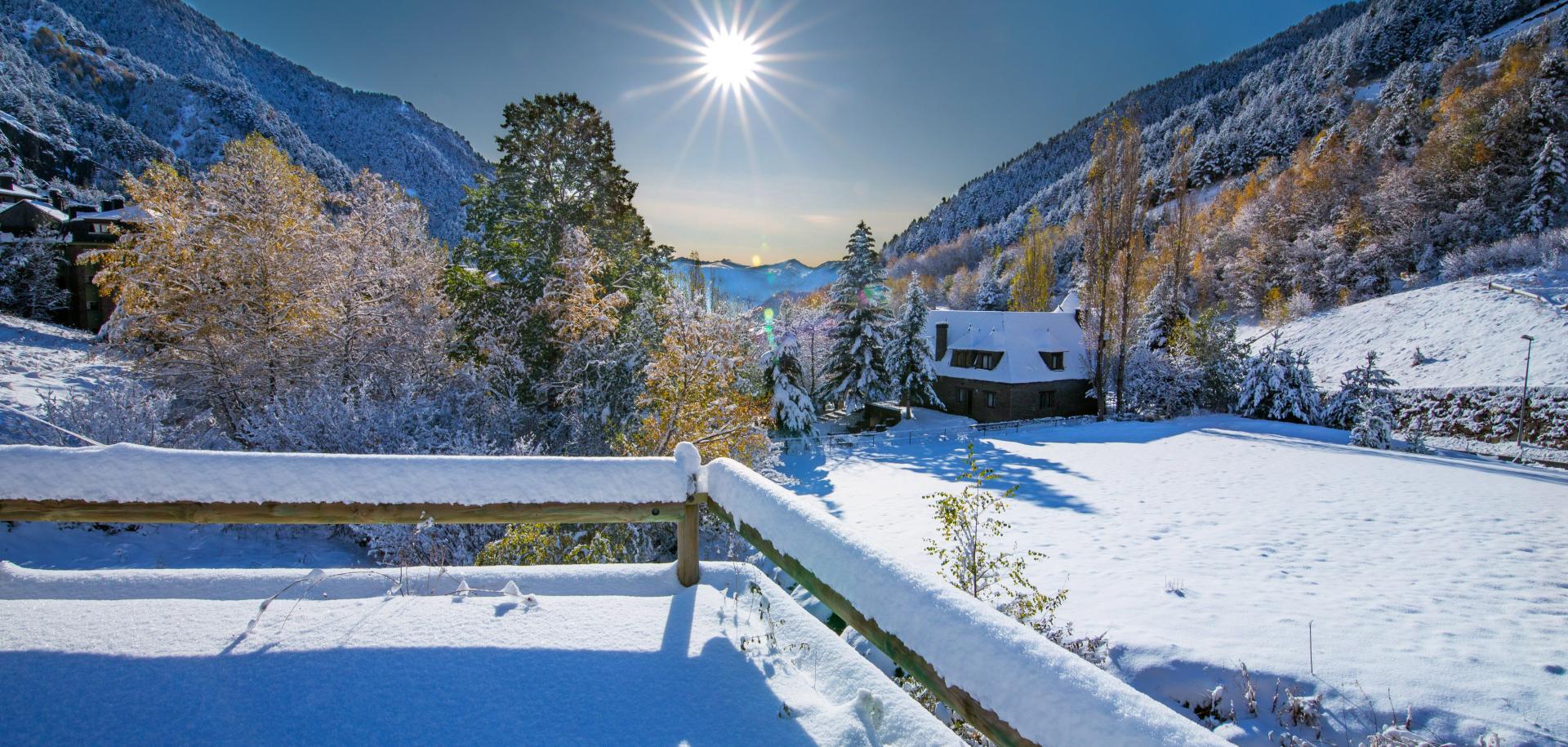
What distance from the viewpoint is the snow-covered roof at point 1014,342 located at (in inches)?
1209

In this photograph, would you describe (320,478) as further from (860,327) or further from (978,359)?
(978,359)

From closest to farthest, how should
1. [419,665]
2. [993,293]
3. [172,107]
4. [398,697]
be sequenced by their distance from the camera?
1. [398,697]
2. [419,665]
3. [993,293]
4. [172,107]

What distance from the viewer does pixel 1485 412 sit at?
21.5 metres

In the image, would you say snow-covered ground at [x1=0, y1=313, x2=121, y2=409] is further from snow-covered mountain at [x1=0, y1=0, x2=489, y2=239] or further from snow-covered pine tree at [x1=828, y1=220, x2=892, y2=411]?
snow-covered mountain at [x1=0, y1=0, x2=489, y2=239]

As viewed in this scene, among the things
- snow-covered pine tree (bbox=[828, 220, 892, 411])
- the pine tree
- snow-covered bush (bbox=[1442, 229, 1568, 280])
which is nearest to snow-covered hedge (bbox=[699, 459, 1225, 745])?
snow-covered pine tree (bbox=[828, 220, 892, 411])

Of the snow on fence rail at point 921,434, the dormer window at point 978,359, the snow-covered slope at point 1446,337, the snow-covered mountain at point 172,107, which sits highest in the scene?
the snow-covered mountain at point 172,107

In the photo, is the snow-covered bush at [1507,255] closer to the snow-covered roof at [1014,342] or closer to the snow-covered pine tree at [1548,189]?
the snow-covered pine tree at [1548,189]

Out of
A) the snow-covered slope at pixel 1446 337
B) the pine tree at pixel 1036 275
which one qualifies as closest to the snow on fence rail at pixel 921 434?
the snow-covered slope at pixel 1446 337

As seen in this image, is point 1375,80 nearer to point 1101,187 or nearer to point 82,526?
point 1101,187

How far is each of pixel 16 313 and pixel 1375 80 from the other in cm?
12362

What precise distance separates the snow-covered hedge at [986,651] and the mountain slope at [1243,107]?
45743 mm

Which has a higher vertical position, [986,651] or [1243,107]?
[1243,107]

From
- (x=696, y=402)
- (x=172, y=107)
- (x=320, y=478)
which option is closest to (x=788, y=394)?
(x=696, y=402)

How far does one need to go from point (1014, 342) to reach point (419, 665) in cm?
3261
